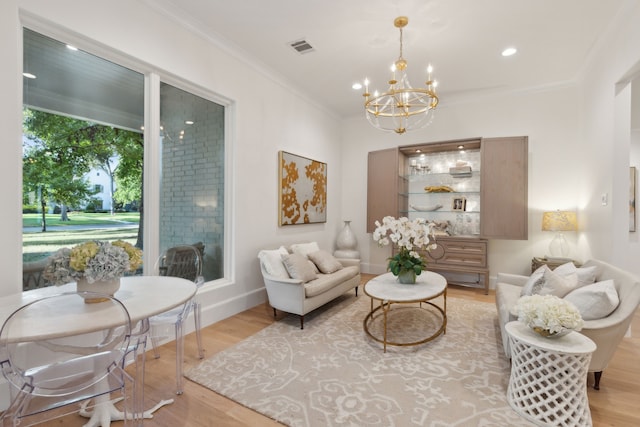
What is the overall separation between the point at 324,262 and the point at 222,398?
2.17m

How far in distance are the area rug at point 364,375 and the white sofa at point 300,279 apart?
256 millimetres

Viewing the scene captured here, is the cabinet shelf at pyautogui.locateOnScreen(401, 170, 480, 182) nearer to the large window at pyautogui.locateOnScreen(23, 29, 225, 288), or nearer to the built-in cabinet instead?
the built-in cabinet

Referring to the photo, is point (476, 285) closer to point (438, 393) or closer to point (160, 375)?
point (438, 393)

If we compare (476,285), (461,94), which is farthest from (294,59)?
(476,285)

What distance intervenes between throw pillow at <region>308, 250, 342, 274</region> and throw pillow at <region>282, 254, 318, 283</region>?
38 cm

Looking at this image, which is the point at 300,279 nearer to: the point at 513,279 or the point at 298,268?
the point at 298,268

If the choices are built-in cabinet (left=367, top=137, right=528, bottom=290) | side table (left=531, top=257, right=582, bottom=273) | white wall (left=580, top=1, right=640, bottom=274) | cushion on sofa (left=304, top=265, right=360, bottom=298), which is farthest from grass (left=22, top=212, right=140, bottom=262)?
side table (left=531, top=257, right=582, bottom=273)

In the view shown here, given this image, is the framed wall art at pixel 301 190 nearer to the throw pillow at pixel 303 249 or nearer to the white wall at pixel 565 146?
the throw pillow at pixel 303 249

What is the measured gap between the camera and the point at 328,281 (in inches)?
139

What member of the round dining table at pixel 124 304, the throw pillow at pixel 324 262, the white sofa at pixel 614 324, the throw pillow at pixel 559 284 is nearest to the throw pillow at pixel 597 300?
the white sofa at pixel 614 324

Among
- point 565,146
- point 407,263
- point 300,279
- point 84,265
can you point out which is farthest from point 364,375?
point 565,146

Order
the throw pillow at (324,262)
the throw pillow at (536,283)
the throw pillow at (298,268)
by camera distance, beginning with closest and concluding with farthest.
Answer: the throw pillow at (536,283) → the throw pillow at (298,268) → the throw pillow at (324,262)

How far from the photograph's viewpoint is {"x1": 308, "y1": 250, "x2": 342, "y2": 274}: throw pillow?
394cm

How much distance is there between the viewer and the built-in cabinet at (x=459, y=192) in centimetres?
434
